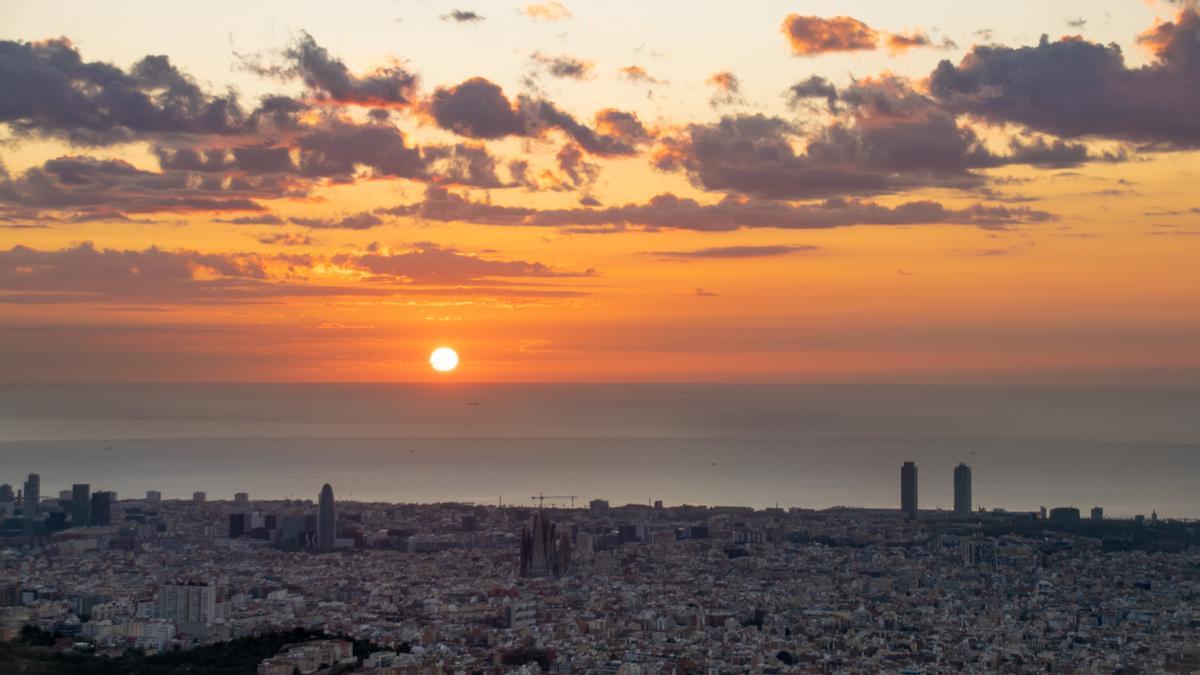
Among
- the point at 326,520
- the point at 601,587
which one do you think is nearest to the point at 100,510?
the point at 326,520

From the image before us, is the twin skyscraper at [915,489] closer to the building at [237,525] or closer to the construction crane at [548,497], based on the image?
the construction crane at [548,497]

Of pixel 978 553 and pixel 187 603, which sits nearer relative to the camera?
pixel 187 603

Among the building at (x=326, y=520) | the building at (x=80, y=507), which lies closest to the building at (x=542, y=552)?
the building at (x=326, y=520)

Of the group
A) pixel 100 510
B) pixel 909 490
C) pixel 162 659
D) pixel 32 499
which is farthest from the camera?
pixel 909 490

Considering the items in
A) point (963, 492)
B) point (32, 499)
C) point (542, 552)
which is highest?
point (963, 492)

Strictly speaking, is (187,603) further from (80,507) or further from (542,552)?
(80,507)

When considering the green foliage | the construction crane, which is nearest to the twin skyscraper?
the construction crane
